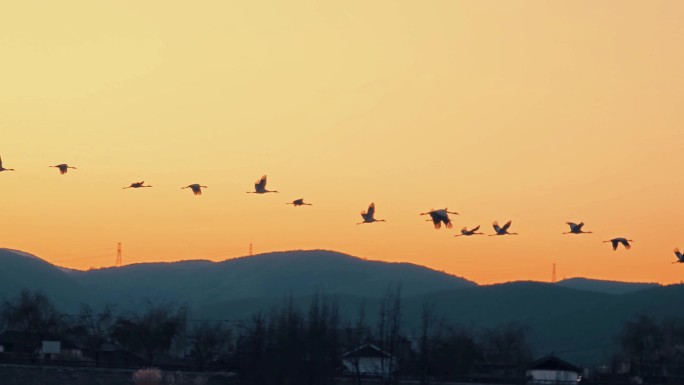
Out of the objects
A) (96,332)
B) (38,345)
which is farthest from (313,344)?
(96,332)

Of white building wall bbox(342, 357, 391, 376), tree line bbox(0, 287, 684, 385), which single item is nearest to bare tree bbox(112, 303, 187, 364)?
tree line bbox(0, 287, 684, 385)

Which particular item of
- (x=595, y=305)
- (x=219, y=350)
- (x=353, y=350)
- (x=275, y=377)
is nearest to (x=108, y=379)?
(x=275, y=377)

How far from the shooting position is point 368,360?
244 feet

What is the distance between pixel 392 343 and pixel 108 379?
40.1 feet

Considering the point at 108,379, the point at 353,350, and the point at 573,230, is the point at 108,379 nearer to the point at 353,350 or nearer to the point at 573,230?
the point at 353,350

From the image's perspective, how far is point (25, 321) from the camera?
96250 mm

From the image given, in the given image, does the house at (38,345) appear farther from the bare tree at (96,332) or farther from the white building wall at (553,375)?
the white building wall at (553,375)

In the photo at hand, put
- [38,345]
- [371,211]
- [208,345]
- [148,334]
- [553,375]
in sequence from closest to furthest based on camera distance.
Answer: [371,211]
[553,375]
[38,345]
[208,345]
[148,334]

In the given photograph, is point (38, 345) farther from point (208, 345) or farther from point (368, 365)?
point (368, 365)

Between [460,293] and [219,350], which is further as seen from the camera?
[460,293]

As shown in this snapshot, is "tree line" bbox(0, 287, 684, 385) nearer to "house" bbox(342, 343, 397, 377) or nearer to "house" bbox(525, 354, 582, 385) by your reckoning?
"house" bbox(342, 343, 397, 377)

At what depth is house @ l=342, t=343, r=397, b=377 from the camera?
69.2 meters

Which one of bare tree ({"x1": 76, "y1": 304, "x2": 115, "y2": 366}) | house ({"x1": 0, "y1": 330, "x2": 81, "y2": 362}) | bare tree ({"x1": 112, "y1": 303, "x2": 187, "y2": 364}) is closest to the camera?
house ({"x1": 0, "y1": 330, "x2": 81, "y2": 362})

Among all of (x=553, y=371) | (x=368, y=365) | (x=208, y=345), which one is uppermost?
(x=208, y=345)
